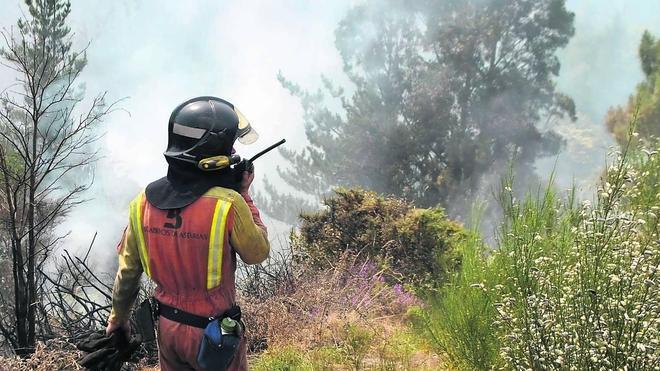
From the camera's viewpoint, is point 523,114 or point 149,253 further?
point 523,114

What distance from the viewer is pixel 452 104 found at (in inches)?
918

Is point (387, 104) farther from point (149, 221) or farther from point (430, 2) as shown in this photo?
point (149, 221)

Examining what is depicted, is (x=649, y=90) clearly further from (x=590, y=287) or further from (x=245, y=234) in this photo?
(x=245, y=234)

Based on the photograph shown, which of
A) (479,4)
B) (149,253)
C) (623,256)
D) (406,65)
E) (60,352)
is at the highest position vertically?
(479,4)

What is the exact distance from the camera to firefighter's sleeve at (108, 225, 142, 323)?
2355 millimetres

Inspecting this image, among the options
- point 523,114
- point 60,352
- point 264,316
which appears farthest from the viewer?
point 523,114

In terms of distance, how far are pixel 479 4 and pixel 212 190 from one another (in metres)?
23.7

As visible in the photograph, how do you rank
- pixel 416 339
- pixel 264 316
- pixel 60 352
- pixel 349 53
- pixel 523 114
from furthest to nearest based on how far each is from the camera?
pixel 349 53 → pixel 523 114 → pixel 264 316 → pixel 416 339 → pixel 60 352

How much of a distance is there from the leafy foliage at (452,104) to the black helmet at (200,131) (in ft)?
66.5

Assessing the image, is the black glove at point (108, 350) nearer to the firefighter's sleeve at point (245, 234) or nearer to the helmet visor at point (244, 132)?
the firefighter's sleeve at point (245, 234)

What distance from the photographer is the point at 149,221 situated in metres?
2.24

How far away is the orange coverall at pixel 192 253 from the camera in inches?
85.7

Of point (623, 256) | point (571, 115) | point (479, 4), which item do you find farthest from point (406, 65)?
point (623, 256)

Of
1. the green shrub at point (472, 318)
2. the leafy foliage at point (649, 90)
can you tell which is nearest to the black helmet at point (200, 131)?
the green shrub at point (472, 318)
